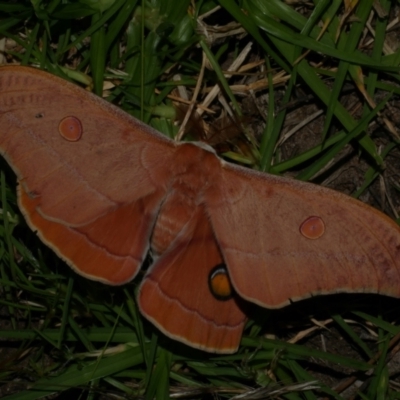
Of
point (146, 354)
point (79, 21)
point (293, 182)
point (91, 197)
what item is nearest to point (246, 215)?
point (293, 182)

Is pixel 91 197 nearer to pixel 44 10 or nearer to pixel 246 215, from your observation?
pixel 246 215

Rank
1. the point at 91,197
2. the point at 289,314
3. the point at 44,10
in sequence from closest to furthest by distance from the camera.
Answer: the point at 91,197 < the point at 44,10 < the point at 289,314

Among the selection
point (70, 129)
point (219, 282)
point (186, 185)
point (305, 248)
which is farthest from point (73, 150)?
point (305, 248)

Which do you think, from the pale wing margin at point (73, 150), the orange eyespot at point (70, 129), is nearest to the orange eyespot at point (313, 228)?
the pale wing margin at point (73, 150)

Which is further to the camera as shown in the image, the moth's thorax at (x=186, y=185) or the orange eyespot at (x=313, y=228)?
the moth's thorax at (x=186, y=185)

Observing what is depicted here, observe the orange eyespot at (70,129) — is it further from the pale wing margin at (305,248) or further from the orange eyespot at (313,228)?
the orange eyespot at (313,228)

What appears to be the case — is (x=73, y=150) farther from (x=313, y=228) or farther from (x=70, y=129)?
(x=313, y=228)
